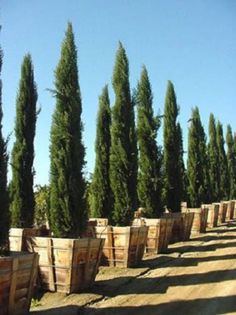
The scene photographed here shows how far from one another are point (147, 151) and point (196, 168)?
10.1m

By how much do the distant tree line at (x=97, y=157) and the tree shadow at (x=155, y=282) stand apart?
1.57m

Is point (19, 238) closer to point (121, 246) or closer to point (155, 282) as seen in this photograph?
point (121, 246)

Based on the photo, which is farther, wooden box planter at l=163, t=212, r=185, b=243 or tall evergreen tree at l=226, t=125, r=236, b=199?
tall evergreen tree at l=226, t=125, r=236, b=199

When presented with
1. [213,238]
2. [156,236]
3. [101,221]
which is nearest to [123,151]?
[101,221]

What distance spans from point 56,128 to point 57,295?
4095 millimetres

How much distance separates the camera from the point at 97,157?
18.7 metres

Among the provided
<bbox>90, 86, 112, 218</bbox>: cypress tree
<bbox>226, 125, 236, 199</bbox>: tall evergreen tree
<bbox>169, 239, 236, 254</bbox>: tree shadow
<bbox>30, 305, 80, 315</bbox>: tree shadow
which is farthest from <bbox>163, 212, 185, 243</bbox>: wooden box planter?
<bbox>226, 125, 236, 199</bbox>: tall evergreen tree

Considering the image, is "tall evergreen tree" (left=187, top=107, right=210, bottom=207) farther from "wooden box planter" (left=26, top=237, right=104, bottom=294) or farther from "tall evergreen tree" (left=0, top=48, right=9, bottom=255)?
"tall evergreen tree" (left=0, top=48, right=9, bottom=255)

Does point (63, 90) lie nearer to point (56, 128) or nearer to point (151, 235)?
point (56, 128)

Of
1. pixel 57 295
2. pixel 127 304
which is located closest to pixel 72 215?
pixel 57 295

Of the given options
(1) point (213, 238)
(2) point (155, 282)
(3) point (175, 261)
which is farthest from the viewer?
(1) point (213, 238)

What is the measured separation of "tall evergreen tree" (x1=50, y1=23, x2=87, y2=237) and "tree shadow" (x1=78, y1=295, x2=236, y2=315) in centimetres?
290

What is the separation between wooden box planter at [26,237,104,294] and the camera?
1077 cm

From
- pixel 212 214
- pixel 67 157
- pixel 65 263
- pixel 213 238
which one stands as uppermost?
pixel 67 157
